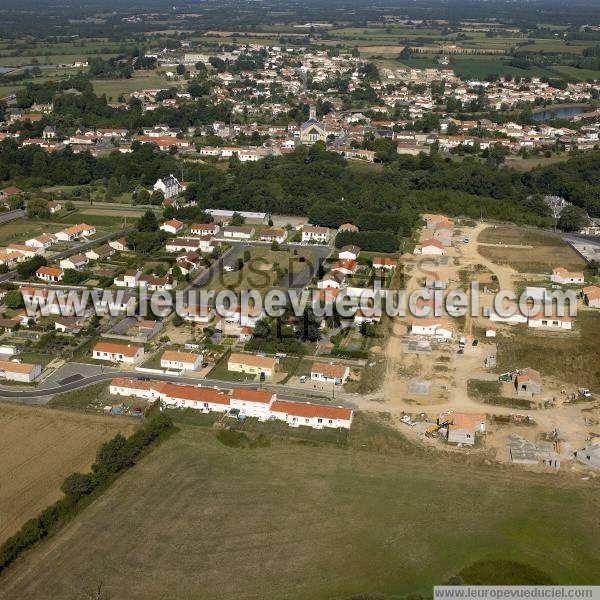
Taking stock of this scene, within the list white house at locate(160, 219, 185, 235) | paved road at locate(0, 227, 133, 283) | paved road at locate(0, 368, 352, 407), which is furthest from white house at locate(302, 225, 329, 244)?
paved road at locate(0, 368, 352, 407)

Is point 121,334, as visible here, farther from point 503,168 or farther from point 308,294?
point 503,168

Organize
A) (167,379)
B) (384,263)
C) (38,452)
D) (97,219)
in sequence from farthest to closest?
(97,219), (384,263), (167,379), (38,452)

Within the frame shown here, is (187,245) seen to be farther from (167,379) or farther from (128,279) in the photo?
(167,379)

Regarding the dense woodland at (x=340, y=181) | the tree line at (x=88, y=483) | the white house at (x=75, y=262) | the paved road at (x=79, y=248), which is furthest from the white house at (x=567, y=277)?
the paved road at (x=79, y=248)

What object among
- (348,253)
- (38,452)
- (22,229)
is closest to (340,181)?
(348,253)

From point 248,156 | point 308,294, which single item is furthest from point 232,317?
point 248,156

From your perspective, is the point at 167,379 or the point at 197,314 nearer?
the point at 167,379

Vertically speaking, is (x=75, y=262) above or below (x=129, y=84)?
below
